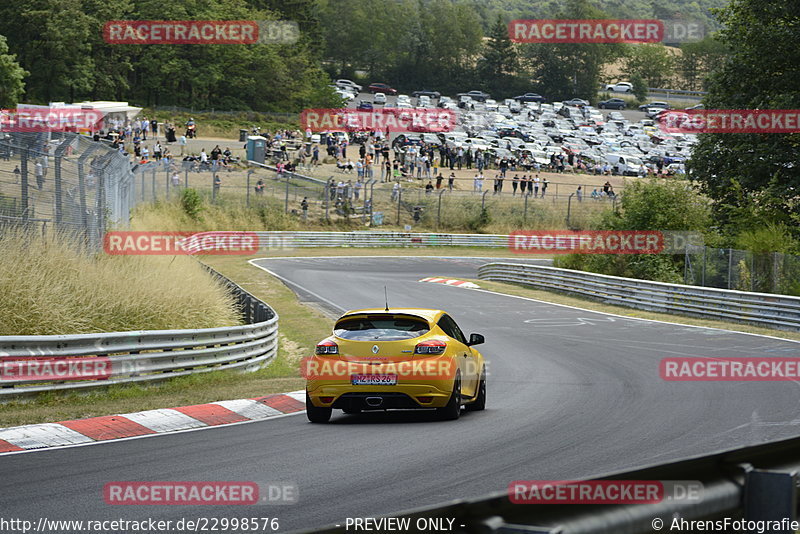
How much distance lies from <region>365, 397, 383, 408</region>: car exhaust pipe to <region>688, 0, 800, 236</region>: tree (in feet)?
73.6

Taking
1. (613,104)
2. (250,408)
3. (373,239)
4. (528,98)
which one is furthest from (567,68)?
(250,408)

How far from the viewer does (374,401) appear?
460 inches

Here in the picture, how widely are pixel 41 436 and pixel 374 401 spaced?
3.59 m

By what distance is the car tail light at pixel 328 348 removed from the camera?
11852mm

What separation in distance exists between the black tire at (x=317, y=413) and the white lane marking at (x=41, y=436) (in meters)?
2.58

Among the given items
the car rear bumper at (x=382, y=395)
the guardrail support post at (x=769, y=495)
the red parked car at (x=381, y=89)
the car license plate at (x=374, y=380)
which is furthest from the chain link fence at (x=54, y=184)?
the red parked car at (x=381, y=89)

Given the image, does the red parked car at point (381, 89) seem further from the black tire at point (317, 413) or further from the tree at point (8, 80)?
the black tire at point (317, 413)

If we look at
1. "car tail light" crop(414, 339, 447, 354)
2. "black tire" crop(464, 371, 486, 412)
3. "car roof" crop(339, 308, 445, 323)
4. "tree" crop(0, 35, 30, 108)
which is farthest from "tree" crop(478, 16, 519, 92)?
"car tail light" crop(414, 339, 447, 354)

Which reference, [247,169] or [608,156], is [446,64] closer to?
[608,156]

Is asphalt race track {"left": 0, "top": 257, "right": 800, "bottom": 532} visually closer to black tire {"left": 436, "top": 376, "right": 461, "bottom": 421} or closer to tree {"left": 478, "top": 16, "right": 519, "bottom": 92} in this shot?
black tire {"left": 436, "top": 376, "right": 461, "bottom": 421}

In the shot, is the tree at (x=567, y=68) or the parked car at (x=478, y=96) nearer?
the parked car at (x=478, y=96)

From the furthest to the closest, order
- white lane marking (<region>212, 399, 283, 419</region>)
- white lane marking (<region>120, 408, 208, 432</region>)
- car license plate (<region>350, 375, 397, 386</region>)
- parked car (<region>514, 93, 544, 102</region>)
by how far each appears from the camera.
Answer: parked car (<region>514, 93, 544, 102</region>) → white lane marking (<region>212, 399, 283, 419</region>) → car license plate (<region>350, 375, 397, 386</region>) → white lane marking (<region>120, 408, 208, 432</region>)

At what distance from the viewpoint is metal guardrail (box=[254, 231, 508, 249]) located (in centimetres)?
5244

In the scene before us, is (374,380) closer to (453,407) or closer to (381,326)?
(381,326)
